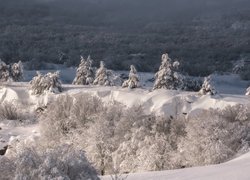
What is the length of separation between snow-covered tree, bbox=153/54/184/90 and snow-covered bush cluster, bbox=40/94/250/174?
12762 millimetres

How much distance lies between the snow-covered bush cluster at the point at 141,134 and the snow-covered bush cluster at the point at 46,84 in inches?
376

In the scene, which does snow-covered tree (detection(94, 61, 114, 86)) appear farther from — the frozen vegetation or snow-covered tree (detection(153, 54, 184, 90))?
the frozen vegetation

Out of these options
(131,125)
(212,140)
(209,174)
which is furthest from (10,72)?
(209,174)

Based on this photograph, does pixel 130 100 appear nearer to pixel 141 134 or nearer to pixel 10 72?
pixel 141 134

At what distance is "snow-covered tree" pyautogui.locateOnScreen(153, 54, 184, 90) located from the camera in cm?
6296

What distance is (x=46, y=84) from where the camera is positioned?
6259cm

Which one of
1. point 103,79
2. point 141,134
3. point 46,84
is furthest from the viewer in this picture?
point 103,79

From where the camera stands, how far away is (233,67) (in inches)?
6058

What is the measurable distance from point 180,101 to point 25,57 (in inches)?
4228

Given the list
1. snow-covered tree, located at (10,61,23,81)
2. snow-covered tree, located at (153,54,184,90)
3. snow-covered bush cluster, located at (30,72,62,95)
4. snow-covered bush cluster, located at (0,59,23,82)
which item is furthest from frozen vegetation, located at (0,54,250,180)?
snow-covered tree, located at (10,61,23,81)

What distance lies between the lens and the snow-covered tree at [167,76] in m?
63.0

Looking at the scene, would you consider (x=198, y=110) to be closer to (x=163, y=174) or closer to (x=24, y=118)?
(x=24, y=118)

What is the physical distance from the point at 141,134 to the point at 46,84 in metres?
21.3

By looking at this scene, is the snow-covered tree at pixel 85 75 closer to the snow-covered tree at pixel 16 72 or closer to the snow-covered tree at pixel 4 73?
the snow-covered tree at pixel 4 73
